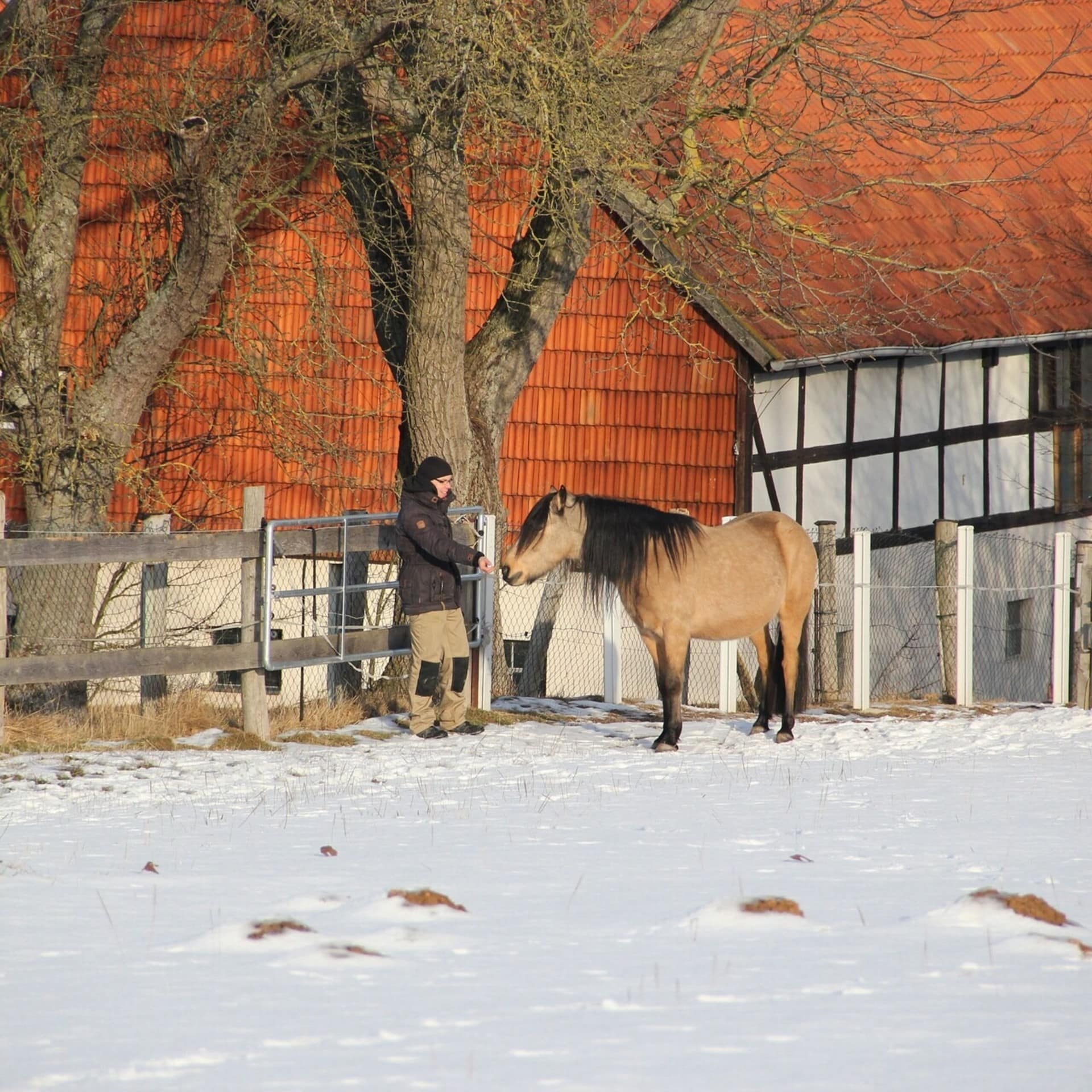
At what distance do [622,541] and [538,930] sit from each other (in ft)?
16.0

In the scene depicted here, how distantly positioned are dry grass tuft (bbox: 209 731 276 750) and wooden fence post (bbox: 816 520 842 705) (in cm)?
544

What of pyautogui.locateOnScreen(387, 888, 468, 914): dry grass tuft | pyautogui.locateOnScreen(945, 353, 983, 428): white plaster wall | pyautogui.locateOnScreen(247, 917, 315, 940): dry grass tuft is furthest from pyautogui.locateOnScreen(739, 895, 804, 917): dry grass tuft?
pyautogui.locateOnScreen(945, 353, 983, 428): white plaster wall

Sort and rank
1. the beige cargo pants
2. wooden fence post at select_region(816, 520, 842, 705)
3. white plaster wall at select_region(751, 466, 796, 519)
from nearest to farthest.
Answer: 1. the beige cargo pants
2. wooden fence post at select_region(816, 520, 842, 705)
3. white plaster wall at select_region(751, 466, 796, 519)

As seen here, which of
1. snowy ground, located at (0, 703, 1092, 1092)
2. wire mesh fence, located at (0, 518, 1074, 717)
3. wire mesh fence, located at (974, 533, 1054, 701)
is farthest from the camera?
wire mesh fence, located at (974, 533, 1054, 701)

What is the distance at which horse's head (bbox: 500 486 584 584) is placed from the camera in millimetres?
9766

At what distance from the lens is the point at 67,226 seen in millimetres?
12602

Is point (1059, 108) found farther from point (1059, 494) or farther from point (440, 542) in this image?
point (440, 542)

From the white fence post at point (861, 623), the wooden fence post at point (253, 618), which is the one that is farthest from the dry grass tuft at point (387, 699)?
the white fence post at point (861, 623)

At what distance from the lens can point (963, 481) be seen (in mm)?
20125

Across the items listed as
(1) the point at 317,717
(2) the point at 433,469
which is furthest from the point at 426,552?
(1) the point at 317,717

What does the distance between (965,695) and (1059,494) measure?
9.14m

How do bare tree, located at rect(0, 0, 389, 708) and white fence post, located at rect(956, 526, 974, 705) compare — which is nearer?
bare tree, located at rect(0, 0, 389, 708)

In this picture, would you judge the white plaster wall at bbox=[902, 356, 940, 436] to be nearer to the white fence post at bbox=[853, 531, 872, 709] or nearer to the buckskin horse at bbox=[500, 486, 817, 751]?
the white fence post at bbox=[853, 531, 872, 709]

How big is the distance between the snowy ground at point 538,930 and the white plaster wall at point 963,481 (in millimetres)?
11329
